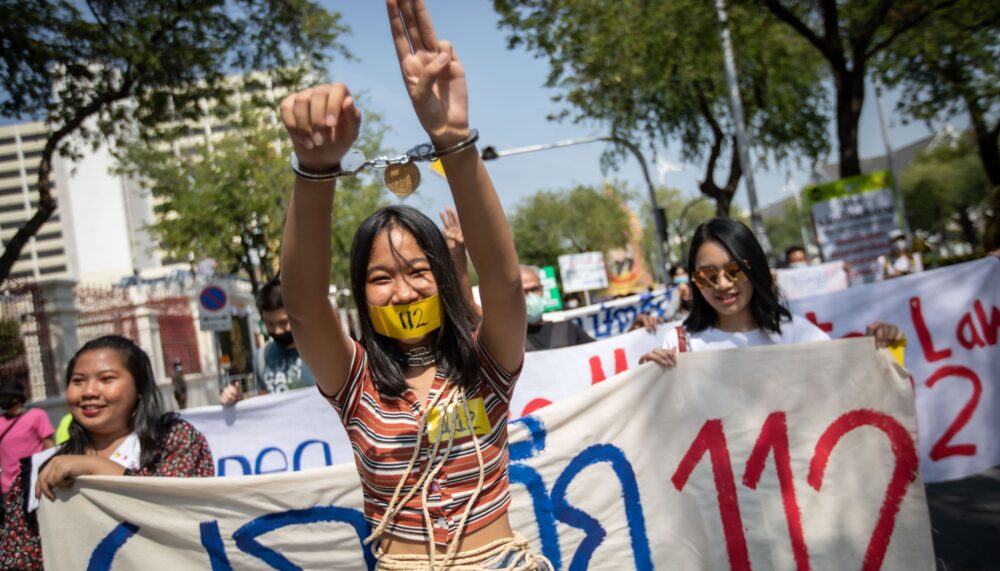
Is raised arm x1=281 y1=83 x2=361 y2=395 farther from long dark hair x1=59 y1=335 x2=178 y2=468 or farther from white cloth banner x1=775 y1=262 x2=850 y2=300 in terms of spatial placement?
white cloth banner x1=775 y1=262 x2=850 y2=300

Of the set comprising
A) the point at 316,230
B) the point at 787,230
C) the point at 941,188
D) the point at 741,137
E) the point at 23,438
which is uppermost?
the point at 941,188

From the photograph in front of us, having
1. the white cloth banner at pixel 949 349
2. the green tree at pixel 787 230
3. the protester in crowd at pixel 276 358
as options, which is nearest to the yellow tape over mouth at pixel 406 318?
the protester in crowd at pixel 276 358

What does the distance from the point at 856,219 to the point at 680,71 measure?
5.39 meters

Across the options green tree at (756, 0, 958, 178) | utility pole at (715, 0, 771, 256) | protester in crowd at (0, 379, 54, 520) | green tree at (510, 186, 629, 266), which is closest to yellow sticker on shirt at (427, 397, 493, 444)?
protester in crowd at (0, 379, 54, 520)

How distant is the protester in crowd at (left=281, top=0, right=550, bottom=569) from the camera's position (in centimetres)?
161

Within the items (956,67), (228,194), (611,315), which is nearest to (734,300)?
(611,315)

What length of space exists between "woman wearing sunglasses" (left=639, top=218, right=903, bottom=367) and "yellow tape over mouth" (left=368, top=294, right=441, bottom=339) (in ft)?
5.40

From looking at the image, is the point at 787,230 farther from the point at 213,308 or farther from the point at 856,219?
the point at 213,308

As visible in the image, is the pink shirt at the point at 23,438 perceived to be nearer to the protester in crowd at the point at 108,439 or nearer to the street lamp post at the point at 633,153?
the protester in crowd at the point at 108,439

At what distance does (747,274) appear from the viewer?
134 inches

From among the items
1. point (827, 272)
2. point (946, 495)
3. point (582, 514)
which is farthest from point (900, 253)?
point (582, 514)

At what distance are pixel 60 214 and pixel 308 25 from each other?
85.9 m

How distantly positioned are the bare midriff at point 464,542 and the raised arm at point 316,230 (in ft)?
1.17

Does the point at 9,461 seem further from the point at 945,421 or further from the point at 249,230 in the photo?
the point at 249,230
